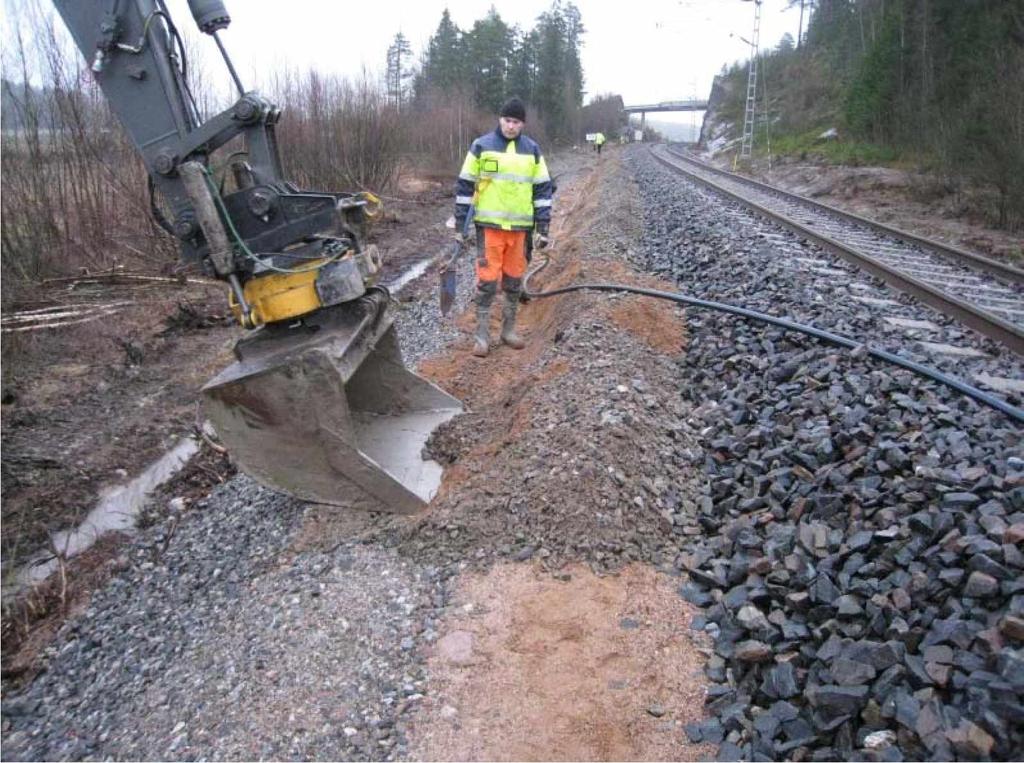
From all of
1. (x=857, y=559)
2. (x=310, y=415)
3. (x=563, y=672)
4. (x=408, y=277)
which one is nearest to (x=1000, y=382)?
(x=857, y=559)

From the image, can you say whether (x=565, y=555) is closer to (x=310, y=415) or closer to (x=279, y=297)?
(x=310, y=415)

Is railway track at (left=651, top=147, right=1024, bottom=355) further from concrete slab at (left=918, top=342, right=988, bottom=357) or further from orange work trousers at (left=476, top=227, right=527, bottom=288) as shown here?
orange work trousers at (left=476, top=227, right=527, bottom=288)

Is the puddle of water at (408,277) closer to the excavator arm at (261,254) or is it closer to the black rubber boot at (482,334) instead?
the black rubber boot at (482,334)

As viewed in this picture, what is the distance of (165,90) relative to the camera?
147 inches

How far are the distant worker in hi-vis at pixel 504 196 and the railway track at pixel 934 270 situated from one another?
3.61 meters

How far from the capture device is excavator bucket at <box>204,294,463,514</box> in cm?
375

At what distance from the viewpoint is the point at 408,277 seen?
1161cm

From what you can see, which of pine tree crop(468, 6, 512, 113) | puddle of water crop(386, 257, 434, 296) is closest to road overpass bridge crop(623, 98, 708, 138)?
pine tree crop(468, 6, 512, 113)

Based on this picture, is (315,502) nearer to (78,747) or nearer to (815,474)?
(78,747)

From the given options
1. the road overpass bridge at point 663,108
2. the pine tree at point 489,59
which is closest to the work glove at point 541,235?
the pine tree at point 489,59

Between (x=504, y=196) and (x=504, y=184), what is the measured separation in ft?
0.30

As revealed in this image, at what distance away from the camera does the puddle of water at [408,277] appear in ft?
35.3

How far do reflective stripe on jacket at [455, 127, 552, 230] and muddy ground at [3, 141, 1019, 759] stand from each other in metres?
1.05

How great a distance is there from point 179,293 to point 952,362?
8.94 metres
